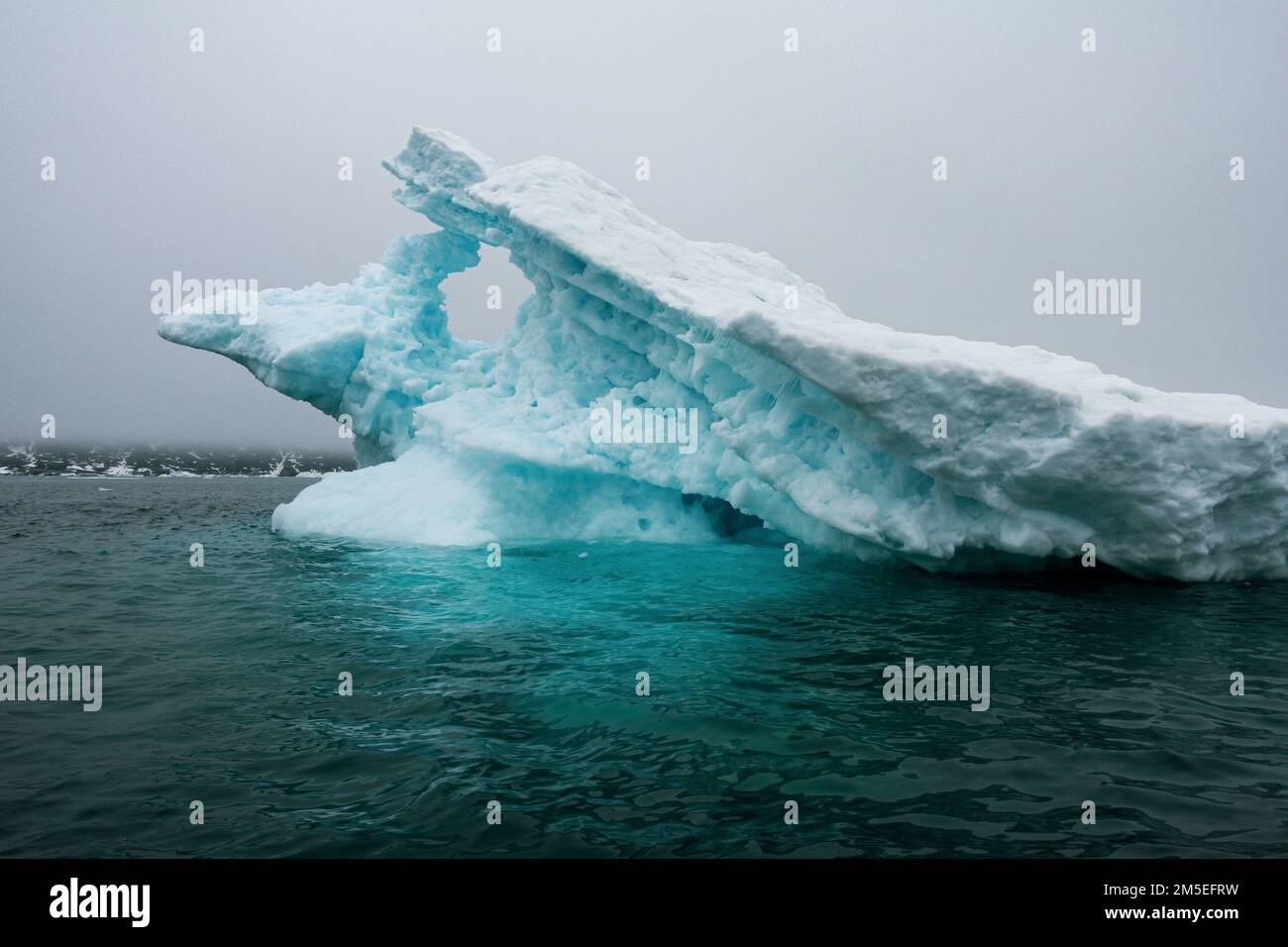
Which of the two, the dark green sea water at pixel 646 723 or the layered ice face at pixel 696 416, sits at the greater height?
the layered ice face at pixel 696 416

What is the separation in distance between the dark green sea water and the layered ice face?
1149 millimetres

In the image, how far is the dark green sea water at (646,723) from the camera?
3.85m

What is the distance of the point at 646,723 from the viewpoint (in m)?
5.45

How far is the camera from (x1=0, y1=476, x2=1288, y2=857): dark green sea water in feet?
12.6

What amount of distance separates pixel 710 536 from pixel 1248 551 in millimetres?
8541

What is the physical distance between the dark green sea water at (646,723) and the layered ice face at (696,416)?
1.15m

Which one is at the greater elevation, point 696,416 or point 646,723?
point 696,416

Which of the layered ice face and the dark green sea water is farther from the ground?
the layered ice face

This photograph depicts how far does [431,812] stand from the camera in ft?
13.3

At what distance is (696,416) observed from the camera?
44.2 feet

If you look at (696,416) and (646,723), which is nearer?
(646,723)

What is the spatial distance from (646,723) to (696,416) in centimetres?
858
